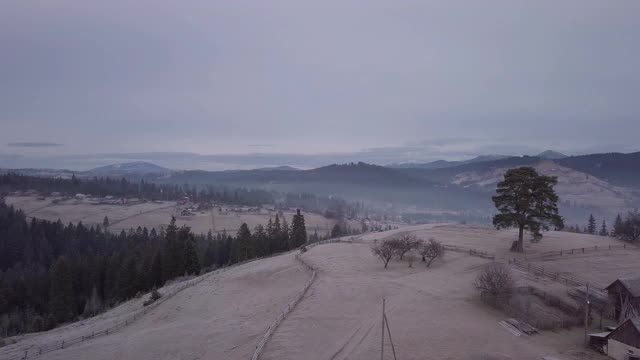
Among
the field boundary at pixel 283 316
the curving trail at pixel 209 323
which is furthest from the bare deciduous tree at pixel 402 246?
the curving trail at pixel 209 323

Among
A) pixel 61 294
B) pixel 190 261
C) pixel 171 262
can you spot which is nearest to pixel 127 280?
pixel 171 262

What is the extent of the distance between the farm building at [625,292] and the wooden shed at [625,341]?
5698 millimetres

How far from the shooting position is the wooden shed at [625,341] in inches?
1058

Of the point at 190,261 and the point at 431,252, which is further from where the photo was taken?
the point at 190,261

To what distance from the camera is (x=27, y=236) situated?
10844 cm

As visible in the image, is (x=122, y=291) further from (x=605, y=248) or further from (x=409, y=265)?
(x=605, y=248)

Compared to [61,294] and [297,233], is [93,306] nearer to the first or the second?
[61,294]

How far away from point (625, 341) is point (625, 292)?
7.78 m

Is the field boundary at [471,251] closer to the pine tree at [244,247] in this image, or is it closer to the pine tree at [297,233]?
the pine tree at [297,233]

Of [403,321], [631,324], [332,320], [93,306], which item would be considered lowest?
[93,306]

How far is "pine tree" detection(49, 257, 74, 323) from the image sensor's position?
2496 inches

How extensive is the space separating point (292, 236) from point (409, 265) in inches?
1455

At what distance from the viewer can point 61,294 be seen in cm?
6462

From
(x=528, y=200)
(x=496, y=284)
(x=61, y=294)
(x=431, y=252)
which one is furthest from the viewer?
(x=61, y=294)
